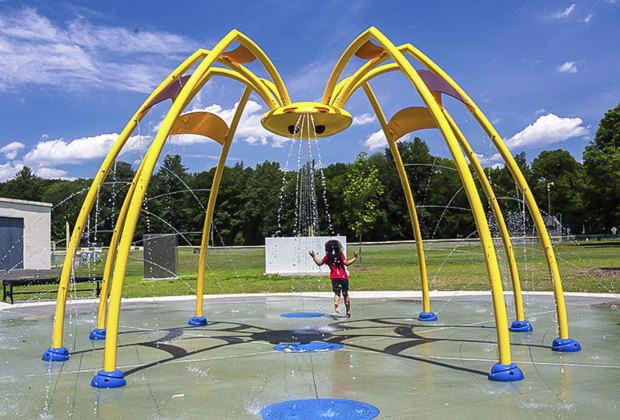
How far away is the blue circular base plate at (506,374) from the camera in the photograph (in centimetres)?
581

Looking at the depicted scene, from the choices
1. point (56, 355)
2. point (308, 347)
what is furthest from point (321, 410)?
point (56, 355)

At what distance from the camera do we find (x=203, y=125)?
9.91m

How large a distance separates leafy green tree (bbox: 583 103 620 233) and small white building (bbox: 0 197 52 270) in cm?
3350

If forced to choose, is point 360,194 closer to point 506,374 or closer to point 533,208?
point 533,208

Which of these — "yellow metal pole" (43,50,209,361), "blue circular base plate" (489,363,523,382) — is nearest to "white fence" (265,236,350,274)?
"yellow metal pole" (43,50,209,361)

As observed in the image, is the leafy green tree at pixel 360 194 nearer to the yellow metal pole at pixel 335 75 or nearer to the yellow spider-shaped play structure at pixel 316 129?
the yellow spider-shaped play structure at pixel 316 129

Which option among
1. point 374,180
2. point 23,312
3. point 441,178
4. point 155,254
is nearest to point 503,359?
point 23,312

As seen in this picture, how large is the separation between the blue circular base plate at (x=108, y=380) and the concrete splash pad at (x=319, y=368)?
9 cm

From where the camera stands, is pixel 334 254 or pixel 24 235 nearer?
pixel 334 254

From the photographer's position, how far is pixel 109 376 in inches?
233

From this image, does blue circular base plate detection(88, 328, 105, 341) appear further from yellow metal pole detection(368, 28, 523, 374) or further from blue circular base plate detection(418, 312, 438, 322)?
yellow metal pole detection(368, 28, 523, 374)

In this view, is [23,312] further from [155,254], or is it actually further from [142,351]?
[155,254]

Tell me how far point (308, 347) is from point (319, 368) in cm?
132

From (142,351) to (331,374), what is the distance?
10.3 feet
